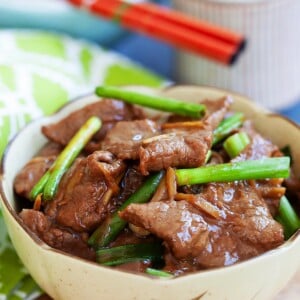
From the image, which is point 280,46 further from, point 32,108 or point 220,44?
point 32,108

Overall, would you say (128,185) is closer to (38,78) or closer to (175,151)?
(175,151)

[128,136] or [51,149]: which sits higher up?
[128,136]

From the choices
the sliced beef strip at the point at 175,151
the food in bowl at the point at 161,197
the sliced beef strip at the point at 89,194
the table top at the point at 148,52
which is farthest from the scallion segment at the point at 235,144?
the table top at the point at 148,52

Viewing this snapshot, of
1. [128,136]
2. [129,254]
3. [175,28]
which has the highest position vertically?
[175,28]

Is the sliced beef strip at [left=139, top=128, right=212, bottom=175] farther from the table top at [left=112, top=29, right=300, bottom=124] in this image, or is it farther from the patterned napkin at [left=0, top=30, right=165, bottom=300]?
the table top at [left=112, top=29, right=300, bottom=124]

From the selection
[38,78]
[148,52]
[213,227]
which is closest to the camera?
[213,227]

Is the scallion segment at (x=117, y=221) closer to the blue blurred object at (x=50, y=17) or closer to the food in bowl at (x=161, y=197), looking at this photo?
the food in bowl at (x=161, y=197)

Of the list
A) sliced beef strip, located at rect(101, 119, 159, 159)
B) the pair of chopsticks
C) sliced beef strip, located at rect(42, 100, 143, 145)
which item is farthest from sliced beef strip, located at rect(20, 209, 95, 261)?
the pair of chopsticks

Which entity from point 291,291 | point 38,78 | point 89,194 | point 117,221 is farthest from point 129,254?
point 38,78

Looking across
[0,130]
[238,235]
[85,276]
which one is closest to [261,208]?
[238,235]
